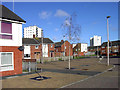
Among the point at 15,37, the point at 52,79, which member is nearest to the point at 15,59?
the point at 15,37

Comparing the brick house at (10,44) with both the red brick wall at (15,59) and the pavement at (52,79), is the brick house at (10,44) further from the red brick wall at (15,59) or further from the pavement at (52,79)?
the pavement at (52,79)

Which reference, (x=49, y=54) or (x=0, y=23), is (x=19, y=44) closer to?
(x=0, y=23)

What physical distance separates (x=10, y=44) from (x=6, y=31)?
4.27 feet

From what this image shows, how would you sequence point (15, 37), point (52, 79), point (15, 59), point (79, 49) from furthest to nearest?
point (79, 49) → point (15, 37) → point (15, 59) → point (52, 79)

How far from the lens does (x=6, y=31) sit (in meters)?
12.4

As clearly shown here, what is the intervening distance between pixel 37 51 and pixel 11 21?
27133 millimetres

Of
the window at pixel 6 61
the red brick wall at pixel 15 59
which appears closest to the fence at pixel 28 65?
the red brick wall at pixel 15 59

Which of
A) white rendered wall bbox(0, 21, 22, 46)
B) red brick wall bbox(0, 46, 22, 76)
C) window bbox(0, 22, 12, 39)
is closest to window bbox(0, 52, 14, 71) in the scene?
red brick wall bbox(0, 46, 22, 76)

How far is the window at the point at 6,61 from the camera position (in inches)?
463

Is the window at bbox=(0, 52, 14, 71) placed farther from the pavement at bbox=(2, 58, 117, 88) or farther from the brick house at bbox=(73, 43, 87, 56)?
the brick house at bbox=(73, 43, 87, 56)

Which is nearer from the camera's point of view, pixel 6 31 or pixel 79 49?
pixel 6 31

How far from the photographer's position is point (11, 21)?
41.0ft

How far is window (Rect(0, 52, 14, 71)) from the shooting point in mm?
11758

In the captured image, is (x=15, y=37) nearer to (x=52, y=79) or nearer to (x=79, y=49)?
(x=52, y=79)
